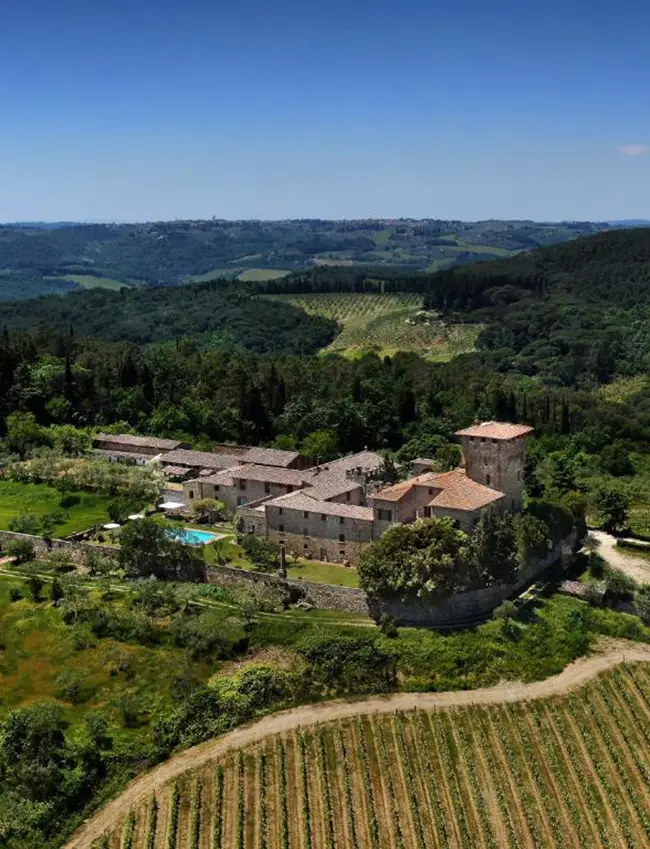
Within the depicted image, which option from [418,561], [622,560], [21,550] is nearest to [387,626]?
[418,561]

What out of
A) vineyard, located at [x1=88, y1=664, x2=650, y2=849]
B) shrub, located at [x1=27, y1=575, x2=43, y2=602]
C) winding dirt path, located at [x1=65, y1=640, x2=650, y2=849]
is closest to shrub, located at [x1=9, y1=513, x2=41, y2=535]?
shrub, located at [x1=27, y1=575, x2=43, y2=602]

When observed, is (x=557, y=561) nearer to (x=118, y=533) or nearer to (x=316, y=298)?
(x=118, y=533)

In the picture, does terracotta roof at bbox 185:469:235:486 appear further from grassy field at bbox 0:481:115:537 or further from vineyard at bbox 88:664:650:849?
vineyard at bbox 88:664:650:849

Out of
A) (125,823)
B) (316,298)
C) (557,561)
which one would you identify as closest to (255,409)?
(557,561)

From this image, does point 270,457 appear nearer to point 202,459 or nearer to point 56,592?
point 202,459

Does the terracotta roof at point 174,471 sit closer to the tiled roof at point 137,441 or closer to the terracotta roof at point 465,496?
the tiled roof at point 137,441

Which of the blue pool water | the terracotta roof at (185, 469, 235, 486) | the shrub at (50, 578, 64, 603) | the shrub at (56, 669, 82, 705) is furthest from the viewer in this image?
the terracotta roof at (185, 469, 235, 486)
